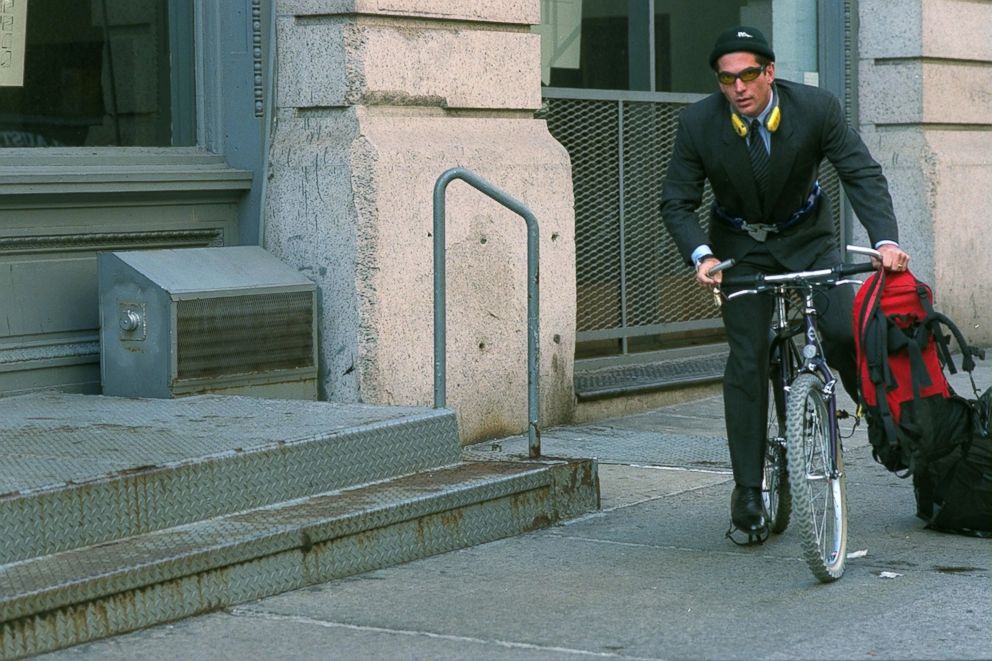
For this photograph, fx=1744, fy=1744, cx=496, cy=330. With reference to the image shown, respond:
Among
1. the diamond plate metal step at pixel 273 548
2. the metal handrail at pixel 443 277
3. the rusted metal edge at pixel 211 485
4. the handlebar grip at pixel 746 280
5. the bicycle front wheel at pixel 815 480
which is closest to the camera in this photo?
the diamond plate metal step at pixel 273 548

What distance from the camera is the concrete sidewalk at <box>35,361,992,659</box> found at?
4.93 metres

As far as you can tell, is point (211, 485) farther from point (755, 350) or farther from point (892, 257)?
point (892, 257)

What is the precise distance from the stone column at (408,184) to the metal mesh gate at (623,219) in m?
1.01

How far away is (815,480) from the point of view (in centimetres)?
559

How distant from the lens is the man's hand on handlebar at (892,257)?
18.5 feet

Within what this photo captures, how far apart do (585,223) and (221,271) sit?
2.90 meters

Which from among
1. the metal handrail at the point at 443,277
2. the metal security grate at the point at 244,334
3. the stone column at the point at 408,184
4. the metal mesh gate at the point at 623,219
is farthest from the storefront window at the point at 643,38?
the metal handrail at the point at 443,277

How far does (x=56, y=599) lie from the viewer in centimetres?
486

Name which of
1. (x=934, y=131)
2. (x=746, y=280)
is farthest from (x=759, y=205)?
(x=934, y=131)

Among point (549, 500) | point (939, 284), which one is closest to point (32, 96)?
point (549, 500)

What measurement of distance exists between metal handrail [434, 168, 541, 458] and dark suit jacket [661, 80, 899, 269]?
34.7 inches

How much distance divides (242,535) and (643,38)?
18.3 ft

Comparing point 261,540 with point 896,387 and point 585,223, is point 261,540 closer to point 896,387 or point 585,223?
point 896,387

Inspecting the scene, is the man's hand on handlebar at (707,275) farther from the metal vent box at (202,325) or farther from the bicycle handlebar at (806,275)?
the metal vent box at (202,325)
